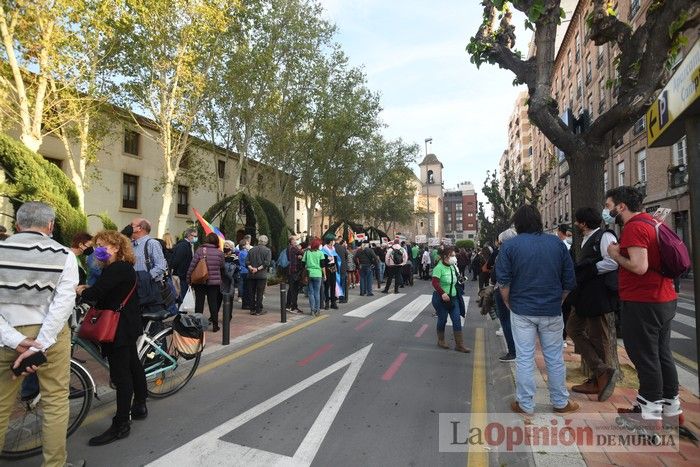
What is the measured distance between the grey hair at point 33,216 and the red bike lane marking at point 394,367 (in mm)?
3898

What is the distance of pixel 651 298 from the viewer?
3193mm

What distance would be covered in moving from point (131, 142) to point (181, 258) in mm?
18496

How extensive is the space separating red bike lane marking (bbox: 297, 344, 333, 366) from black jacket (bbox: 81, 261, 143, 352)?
2647 mm

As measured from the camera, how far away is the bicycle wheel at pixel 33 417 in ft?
10.6

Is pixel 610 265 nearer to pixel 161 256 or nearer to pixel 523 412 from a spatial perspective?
pixel 523 412

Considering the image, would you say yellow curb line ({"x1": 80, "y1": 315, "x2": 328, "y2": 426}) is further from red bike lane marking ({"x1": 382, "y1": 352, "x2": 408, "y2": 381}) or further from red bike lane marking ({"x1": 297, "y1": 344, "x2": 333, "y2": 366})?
red bike lane marking ({"x1": 382, "y1": 352, "x2": 408, "y2": 381})

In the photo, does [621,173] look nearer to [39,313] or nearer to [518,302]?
[518,302]

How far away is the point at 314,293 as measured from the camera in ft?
32.5

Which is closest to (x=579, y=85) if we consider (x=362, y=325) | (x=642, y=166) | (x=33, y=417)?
(x=642, y=166)

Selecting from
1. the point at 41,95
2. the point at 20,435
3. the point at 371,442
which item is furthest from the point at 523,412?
the point at 41,95

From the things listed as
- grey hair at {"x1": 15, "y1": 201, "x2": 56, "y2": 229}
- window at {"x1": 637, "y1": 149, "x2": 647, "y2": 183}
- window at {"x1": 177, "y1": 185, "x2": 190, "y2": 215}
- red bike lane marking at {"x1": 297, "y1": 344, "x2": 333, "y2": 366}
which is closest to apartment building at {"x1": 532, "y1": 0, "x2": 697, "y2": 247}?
window at {"x1": 637, "y1": 149, "x2": 647, "y2": 183}

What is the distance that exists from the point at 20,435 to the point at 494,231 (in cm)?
3641

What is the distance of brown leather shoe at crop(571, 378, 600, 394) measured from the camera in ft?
13.6

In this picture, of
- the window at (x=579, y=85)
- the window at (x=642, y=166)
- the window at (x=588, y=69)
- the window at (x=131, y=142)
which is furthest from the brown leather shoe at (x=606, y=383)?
the window at (x=579, y=85)
